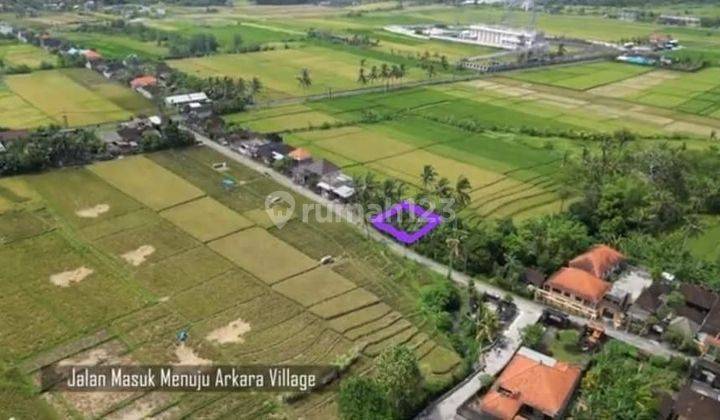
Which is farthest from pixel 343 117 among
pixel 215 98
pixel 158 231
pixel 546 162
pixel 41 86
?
pixel 41 86

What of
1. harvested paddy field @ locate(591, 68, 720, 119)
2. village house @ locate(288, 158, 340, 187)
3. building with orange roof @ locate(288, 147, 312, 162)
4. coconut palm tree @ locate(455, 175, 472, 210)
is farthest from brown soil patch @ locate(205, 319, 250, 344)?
harvested paddy field @ locate(591, 68, 720, 119)

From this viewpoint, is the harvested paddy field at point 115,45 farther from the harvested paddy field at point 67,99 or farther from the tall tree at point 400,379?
the tall tree at point 400,379

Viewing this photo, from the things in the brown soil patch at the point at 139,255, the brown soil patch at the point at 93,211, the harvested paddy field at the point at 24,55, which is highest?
the harvested paddy field at the point at 24,55

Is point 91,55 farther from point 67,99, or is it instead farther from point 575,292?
point 575,292

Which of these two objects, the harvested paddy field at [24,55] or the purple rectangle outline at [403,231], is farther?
the harvested paddy field at [24,55]

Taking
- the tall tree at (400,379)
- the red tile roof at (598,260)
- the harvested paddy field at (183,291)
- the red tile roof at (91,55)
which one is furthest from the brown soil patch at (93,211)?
the red tile roof at (91,55)

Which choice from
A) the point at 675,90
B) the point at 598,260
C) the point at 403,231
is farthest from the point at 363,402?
the point at 675,90
